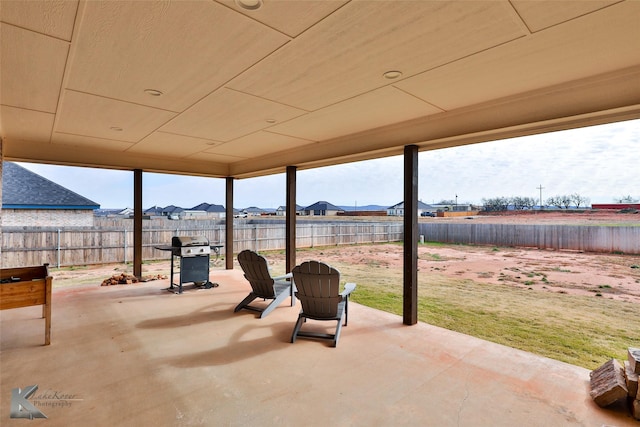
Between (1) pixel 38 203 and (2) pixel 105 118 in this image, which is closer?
A: (2) pixel 105 118

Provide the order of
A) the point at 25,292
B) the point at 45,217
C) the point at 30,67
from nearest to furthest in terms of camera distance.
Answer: the point at 30,67 → the point at 25,292 → the point at 45,217

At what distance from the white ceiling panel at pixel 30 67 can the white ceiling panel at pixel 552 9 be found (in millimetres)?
2753

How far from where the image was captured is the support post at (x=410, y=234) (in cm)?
400

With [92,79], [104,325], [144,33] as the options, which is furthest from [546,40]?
[104,325]

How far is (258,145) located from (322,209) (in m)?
29.3

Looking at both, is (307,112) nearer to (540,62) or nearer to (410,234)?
(410,234)

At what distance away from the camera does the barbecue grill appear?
5699 millimetres

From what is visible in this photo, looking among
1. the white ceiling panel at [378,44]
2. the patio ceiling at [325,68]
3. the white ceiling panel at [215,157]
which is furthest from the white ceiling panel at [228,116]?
the white ceiling panel at [215,157]

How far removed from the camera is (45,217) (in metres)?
11.7

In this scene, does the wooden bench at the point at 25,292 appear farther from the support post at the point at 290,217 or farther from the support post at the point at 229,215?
the support post at the point at 229,215

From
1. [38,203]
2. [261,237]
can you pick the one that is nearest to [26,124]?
[261,237]

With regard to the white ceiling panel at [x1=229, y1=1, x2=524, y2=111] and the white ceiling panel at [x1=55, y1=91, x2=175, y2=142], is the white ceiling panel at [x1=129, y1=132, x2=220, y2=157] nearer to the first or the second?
the white ceiling panel at [x1=55, y1=91, x2=175, y2=142]

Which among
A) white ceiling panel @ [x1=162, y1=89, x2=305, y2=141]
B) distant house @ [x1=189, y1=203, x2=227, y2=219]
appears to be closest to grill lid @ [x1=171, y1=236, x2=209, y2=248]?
white ceiling panel @ [x1=162, y1=89, x2=305, y2=141]

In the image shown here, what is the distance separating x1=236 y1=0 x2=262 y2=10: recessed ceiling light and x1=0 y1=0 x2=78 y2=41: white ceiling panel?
0.84 meters
